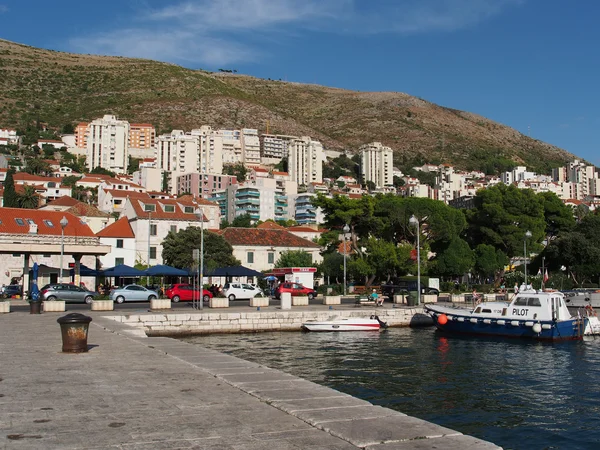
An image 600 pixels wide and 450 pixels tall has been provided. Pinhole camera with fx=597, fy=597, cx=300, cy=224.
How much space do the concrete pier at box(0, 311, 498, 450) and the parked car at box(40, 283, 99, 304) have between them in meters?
24.8

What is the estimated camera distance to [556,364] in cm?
2377

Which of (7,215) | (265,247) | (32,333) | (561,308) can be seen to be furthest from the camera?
(265,247)

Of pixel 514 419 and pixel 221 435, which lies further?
pixel 514 419

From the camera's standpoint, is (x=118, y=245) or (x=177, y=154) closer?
(x=118, y=245)

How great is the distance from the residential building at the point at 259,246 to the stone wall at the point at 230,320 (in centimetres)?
3536

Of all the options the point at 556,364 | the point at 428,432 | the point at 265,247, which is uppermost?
the point at 265,247

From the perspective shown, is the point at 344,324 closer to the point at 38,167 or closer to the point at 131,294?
the point at 131,294

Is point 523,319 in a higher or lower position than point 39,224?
lower

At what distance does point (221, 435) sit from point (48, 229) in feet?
180

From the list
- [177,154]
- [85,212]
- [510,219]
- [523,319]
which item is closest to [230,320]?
[523,319]

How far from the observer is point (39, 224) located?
57.5m

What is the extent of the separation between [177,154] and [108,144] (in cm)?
2170

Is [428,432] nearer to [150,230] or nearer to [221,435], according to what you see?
[221,435]

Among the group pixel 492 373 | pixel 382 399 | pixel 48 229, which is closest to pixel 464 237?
pixel 48 229
